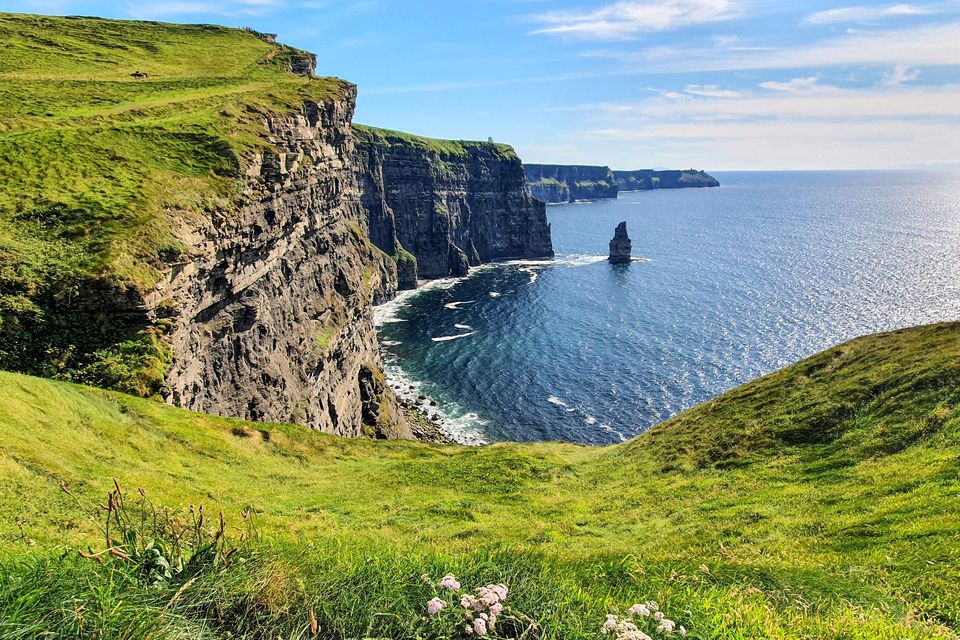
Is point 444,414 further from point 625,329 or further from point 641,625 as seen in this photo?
point 641,625

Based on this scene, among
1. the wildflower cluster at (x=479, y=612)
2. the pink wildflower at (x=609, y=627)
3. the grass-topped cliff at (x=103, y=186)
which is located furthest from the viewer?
the grass-topped cliff at (x=103, y=186)

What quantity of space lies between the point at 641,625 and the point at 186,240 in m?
36.7

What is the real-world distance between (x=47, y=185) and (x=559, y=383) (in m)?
A: 73.6

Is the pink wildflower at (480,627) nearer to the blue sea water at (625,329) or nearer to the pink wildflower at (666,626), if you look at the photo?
the pink wildflower at (666,626)

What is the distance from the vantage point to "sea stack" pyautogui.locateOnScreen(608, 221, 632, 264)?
18762cm

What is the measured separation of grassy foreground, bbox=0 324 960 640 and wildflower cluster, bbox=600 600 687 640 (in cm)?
27

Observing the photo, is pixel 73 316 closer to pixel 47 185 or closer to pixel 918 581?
pixel 47 185

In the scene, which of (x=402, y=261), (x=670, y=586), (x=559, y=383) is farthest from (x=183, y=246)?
(x=402, y=261)

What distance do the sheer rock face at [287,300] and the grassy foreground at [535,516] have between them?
911cm

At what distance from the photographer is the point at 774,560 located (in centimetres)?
1487

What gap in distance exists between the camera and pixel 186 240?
115ft

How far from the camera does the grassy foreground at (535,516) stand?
662 centimetres

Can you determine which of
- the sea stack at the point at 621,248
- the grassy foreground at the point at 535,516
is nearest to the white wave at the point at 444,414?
the grassy foreground at the point at 535,516

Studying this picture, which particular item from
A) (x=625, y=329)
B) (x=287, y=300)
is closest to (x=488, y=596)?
(x=287, y=300)
